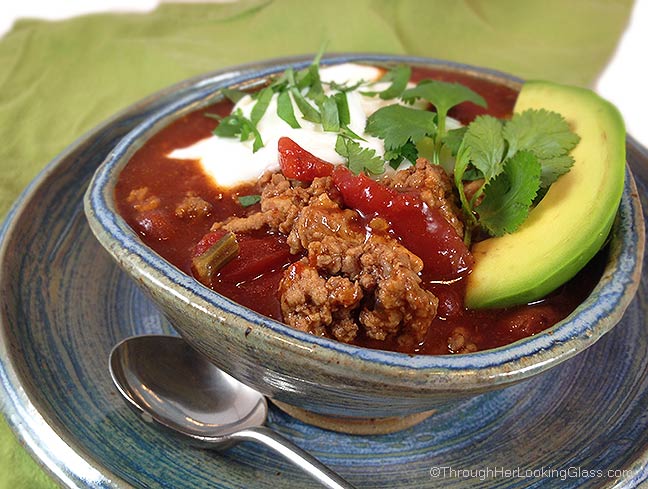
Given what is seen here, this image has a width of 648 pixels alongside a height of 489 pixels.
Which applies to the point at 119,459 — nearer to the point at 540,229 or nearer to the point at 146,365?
the point at 146,365

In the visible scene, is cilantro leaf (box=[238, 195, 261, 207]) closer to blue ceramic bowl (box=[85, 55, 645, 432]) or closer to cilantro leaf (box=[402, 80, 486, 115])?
blue ceramic bowl (box=[85, 55, 645, 432])

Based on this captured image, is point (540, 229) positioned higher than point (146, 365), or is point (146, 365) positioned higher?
point (540, 229)

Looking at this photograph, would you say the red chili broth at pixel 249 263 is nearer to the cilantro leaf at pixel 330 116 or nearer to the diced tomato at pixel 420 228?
the diced tomato at pixel 420 228

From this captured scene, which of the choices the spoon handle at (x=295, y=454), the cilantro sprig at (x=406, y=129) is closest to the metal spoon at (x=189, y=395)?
the spoon handle at (x=295, y=454)

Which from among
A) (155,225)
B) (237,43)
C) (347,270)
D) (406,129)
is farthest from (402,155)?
(237,43)

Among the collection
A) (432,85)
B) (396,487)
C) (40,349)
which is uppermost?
(432,85)

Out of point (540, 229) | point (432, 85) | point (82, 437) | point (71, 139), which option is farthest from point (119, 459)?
point (71, 139)

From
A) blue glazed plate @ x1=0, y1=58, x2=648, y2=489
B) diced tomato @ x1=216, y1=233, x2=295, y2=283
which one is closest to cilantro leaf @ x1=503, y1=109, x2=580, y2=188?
blue glazed plate @ x1=0, y1=58, x2=648, y2=489
